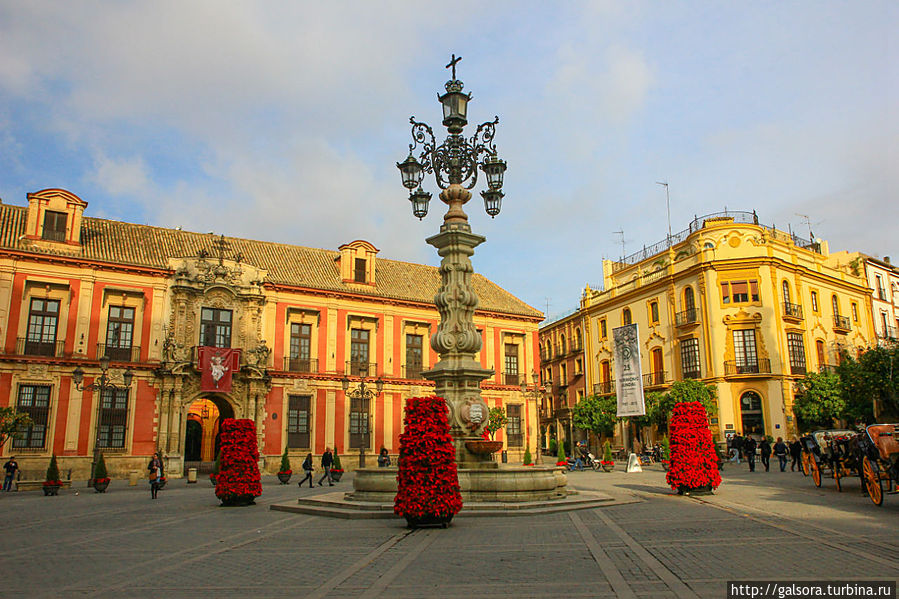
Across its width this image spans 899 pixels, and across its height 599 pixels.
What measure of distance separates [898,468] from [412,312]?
2847cm

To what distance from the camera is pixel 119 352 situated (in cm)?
3022

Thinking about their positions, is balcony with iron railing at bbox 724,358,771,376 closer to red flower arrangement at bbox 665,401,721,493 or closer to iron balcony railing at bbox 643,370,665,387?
iron balcony railing at bbox 643,370,665,387

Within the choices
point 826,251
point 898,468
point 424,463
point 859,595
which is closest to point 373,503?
point 424,463

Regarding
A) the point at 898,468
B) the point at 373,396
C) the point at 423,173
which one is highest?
the point at 423,173

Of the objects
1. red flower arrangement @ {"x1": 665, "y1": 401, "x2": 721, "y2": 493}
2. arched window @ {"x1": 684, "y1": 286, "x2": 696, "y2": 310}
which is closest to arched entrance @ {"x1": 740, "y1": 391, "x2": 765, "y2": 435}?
arched window @ {"x1": 684, "y1": 286, "x2": 696, "y2": 310}

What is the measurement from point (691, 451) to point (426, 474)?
8099mm

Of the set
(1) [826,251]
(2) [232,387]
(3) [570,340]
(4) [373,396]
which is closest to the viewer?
(2) [232,387]

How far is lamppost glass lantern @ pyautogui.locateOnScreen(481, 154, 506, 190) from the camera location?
1484 cm

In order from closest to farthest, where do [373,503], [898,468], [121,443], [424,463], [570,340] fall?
[424,463] → [898,468] → [373,503] → [121,443] → [570,340]

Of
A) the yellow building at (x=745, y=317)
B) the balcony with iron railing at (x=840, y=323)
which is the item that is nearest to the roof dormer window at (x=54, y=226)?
the yellow building at (x=745, y=317)

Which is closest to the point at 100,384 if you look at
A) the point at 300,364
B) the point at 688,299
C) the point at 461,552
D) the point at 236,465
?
the point at 300,364

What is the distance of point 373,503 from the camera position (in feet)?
41.8

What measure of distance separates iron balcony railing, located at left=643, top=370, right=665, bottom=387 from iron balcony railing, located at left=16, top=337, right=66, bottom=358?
108 feet

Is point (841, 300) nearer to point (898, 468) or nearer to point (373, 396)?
point (373, 396)
